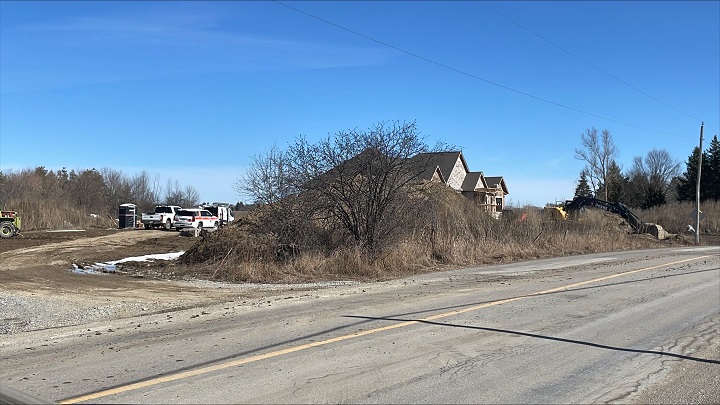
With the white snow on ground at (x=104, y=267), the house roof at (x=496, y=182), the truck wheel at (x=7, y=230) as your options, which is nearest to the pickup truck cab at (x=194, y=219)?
the truck wheel at (x=7, y=230)

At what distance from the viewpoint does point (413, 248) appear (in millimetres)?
20609

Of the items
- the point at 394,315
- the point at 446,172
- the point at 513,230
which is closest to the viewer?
the point at 394,315

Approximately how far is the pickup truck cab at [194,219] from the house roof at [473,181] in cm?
3118

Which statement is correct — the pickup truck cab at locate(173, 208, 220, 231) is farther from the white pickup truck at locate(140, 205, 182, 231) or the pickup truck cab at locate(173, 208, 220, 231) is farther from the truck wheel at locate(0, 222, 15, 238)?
the truck wheel at locate(0, 222, 15, 238)

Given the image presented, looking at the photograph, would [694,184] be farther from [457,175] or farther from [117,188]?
[117,188]

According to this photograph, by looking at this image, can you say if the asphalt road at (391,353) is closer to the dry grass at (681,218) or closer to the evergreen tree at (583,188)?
the dry grass at (681,218)

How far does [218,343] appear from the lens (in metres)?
7.70

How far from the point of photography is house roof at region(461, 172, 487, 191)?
66875mm

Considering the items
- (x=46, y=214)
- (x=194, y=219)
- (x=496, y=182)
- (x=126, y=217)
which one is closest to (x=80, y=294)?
(x=194, y=219)

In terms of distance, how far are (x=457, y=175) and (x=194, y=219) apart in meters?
32.4

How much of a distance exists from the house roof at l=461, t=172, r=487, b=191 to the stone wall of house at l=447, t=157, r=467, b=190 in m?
0.54

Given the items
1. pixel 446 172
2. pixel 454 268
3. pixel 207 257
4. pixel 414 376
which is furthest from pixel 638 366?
pixel 446 172

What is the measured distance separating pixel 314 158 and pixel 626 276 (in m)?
10.7

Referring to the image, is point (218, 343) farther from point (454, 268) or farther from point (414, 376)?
point (454, 268)
